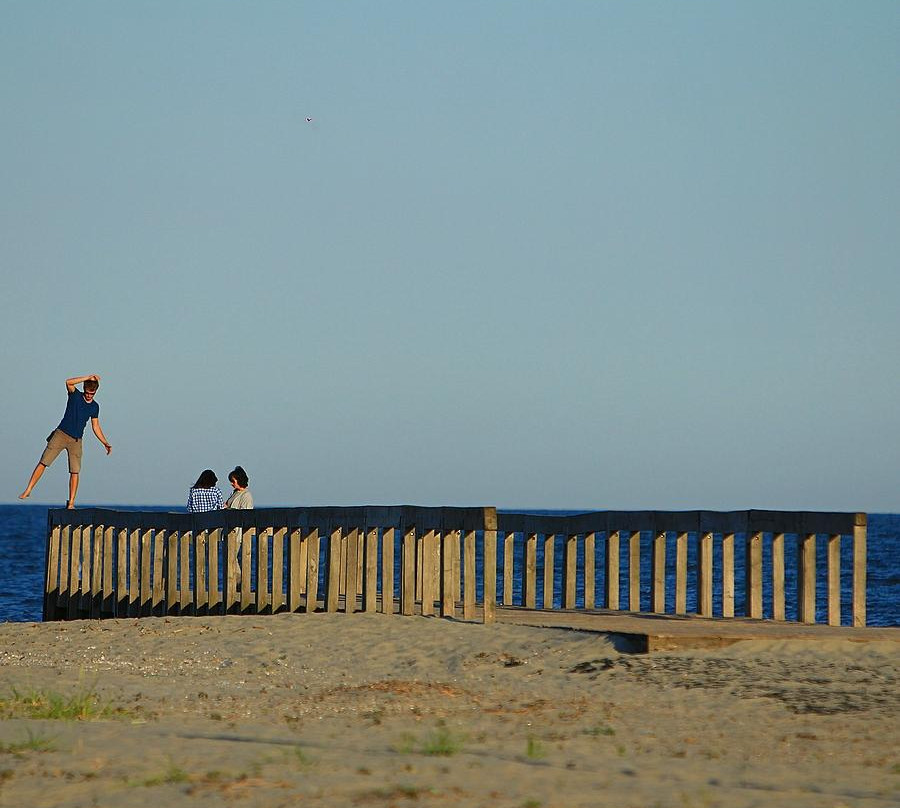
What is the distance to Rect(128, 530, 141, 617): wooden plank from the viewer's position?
18.1m

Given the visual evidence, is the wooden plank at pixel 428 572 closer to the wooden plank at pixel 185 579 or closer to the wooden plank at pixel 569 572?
the wooden plank at pixel 569 572

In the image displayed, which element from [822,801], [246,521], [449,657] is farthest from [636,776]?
[246,521]

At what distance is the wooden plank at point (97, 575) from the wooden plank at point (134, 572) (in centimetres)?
75

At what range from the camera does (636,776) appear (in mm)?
7266

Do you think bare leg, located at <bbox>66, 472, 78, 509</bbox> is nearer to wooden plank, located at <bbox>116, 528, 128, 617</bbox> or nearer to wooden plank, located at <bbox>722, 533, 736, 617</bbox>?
wooden plank, located at <bbox>116, 528, 128, 617</bbox>

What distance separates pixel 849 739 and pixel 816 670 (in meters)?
2.33

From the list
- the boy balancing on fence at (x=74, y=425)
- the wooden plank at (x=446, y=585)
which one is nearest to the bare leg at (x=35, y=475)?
the boy balancing on fence at (x=74, y=425)

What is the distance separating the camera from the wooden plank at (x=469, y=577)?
13309 mm

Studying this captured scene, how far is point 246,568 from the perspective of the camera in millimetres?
16000

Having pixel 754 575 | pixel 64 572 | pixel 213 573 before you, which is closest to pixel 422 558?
pixel 754 575

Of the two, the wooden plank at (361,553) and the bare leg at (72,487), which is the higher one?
the bare leg at (72,487)

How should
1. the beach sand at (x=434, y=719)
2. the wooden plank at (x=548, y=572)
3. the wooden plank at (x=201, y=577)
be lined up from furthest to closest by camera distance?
the wooden plank at (x=201, y=577) → the wooden plank at (x=548, y=572) → the beach sand at (x=434, y=719)

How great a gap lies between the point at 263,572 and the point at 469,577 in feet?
10.1

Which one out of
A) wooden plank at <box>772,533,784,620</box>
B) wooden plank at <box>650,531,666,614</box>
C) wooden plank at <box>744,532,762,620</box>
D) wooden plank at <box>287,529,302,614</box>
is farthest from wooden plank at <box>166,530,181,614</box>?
wooden plank at <box>772,533,784,620</box>
